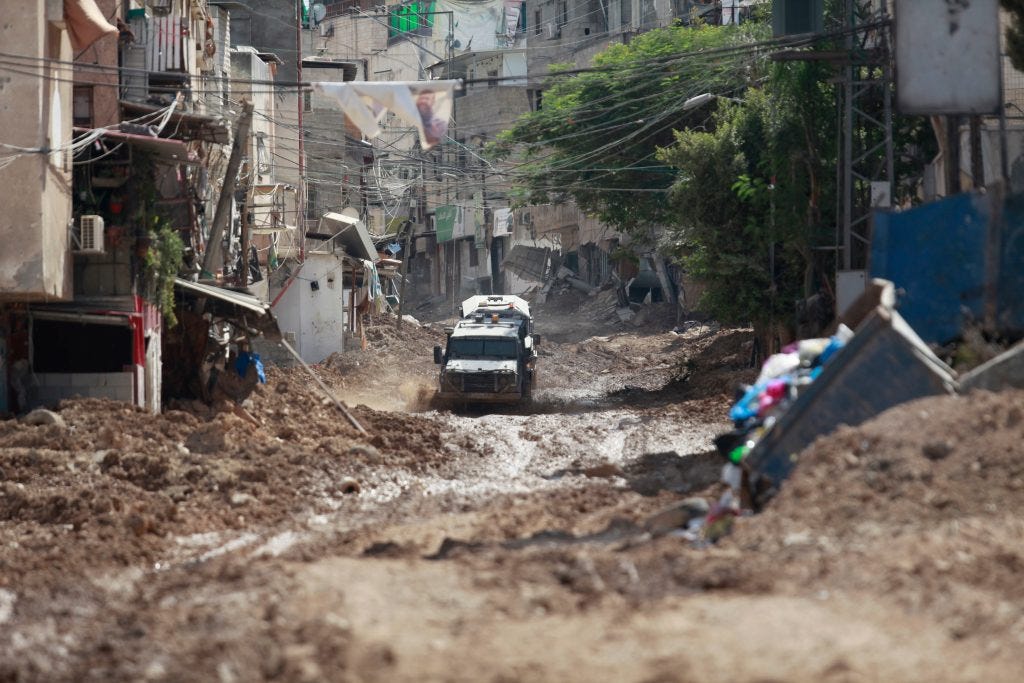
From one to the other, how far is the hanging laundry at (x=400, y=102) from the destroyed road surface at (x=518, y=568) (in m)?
4.65

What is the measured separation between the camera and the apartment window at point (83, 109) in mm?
23812

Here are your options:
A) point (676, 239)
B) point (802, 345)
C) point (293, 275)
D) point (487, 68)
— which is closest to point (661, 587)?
point (802, 345)

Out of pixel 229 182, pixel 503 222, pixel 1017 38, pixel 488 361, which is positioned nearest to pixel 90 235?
pixel 229 182

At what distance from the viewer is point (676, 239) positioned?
35.8 m

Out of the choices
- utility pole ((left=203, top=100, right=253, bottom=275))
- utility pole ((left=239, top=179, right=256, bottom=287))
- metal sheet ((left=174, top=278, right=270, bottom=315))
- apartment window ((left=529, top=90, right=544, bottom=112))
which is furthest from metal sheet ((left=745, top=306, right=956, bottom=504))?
apartment window ((left=529, top=90, right=544, bottom=112))

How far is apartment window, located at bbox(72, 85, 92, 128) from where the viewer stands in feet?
78.1

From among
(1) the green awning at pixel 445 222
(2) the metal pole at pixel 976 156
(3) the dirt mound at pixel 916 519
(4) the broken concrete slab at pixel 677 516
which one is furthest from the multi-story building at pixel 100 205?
(1) the green awning at pixel 445 222

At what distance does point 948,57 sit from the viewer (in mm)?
19734

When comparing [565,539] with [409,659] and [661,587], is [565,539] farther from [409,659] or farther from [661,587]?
[409,659]

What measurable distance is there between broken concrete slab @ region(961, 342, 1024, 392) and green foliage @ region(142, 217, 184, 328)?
1618 cm

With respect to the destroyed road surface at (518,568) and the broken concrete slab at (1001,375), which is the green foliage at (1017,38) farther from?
the broken concrete slab at (1001,375)

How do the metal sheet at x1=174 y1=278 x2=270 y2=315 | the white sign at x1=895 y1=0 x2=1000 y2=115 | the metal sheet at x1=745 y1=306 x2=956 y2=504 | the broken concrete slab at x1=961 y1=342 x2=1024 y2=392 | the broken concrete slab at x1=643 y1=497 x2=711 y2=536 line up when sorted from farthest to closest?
the metal sheet at x1=174 y1=278 x2=270 y2=315 < the white sign at x1=895 y1=0 x2=1000 y2=115 < the metal sheet at x1=745 y1=306 x2=956 y2=504 < the broken concrete slab at x1=961 y1=342 x2=1024 y2=392 < the broken concrete slab at x1=643 y1=497 x2=711 y2=536

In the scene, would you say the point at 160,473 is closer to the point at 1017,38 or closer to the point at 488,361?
the point at 1017,38

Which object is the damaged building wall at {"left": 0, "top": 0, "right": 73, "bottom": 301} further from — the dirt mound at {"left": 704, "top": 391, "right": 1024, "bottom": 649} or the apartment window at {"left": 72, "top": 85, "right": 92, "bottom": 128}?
the dirt mound at {"left": 704, "top": 391, "right": 1024, "bottom": 649}
